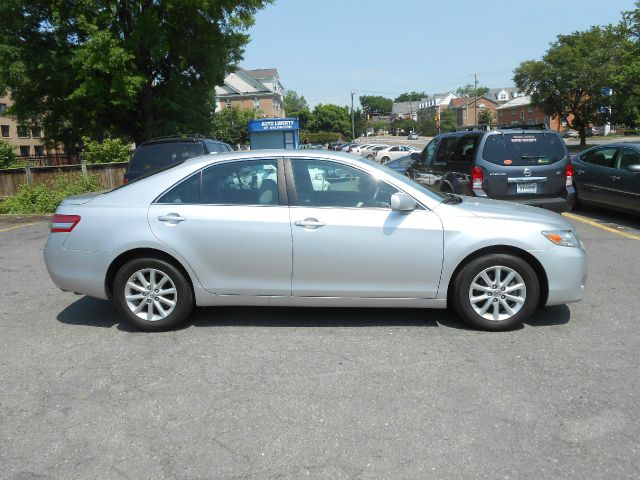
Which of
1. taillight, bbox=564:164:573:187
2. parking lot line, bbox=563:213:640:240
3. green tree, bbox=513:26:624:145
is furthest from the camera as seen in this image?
green tree, bbox=513:26:624:145

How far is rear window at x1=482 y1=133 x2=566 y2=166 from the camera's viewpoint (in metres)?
8.38

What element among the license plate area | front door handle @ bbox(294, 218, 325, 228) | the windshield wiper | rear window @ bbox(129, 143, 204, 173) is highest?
rear window @ bbox(129, 143, 204, 173)

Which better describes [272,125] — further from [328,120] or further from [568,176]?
[328,120]

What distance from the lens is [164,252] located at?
4590 millimetres

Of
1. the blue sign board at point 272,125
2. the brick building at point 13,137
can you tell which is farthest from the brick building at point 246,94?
the blue sign board at point 272,125

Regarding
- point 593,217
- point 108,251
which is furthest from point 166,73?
point 108,251

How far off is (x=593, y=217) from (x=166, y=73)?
24.0 metres

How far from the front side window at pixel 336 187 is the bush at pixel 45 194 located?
1057cm

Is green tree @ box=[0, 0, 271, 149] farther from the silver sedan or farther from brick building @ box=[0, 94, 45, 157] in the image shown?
brick building @ box=[0, 94, 45, 157]

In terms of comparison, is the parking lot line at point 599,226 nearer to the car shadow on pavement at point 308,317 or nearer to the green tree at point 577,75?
the car shadow on pavement at point 308,317

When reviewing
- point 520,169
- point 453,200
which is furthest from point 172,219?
point 520,169

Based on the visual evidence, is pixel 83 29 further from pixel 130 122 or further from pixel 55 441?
pixel 55 441

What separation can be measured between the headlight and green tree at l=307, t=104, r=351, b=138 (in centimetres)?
10794

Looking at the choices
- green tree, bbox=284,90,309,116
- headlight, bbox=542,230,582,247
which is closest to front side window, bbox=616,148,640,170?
headlight, bbox=542,230,582,247
